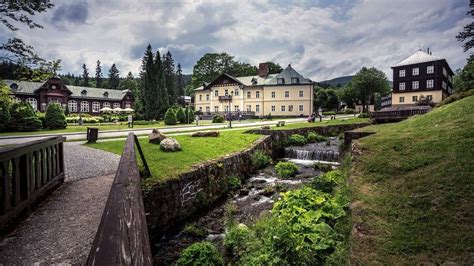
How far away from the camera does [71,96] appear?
5853 cm

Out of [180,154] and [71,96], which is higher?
[71,96]

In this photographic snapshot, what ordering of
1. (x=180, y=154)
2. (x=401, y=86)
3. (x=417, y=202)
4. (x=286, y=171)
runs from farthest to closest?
(x=401, y=86)
(x=286, y=171)
(x=180, y=154)
(x=417, y=202)

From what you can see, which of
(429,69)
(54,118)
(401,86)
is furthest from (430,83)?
(54,118)

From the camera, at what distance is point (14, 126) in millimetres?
24844

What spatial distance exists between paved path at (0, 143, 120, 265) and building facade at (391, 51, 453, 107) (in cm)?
4907

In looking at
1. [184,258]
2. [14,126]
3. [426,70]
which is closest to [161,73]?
→ [14,126]

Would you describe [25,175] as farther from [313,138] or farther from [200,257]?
[313,138]

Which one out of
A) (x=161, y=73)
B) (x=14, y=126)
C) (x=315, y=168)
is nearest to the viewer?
(x=315, y=168)

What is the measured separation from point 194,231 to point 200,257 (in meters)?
1.82

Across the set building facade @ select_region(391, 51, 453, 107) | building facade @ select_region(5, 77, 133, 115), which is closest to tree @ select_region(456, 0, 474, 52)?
building facade @ select_region(391, 51, 453, 107)

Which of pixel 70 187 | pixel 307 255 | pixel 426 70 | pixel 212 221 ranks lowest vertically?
pixel 212 221

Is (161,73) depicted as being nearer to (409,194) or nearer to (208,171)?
(208,171)

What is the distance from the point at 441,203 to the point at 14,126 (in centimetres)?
3107

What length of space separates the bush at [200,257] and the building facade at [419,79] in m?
47.8
